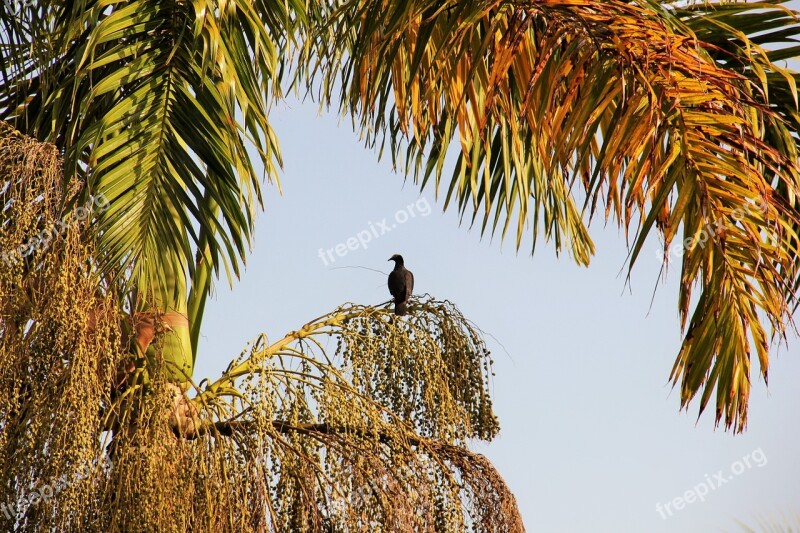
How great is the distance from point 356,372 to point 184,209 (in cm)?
125

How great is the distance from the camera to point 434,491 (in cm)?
473

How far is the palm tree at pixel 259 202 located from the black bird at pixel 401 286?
0.86ft

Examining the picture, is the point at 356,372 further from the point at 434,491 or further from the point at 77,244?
the point at 77,244

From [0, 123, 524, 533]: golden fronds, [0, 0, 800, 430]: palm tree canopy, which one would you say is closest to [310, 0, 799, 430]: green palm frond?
[0, 0, 800, 430]: palm tree canopy

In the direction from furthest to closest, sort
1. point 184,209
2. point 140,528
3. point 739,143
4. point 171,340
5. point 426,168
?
point 426,168, point 171,340, point 184,209, point 140,528, point 739,143

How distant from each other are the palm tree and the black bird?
261mm

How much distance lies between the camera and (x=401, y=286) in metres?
5.91

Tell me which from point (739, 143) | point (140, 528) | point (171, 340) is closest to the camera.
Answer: point (739, 143)

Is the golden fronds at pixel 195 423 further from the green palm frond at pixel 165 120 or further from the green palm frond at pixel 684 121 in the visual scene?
the green palm frond at pixel 684 121

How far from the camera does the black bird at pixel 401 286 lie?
5.68m

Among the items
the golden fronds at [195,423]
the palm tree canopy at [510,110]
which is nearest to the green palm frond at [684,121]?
the palm tree canopy at [510,110]

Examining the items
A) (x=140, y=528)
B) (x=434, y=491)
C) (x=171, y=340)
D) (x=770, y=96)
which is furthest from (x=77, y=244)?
(x=770, y=96)

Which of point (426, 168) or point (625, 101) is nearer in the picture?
point (625, 101)

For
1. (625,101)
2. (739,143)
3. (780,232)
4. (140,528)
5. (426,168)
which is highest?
(426,168)
